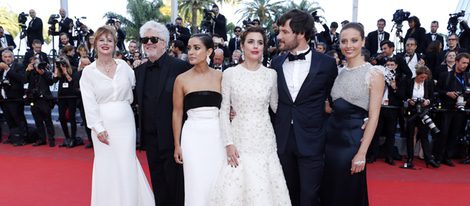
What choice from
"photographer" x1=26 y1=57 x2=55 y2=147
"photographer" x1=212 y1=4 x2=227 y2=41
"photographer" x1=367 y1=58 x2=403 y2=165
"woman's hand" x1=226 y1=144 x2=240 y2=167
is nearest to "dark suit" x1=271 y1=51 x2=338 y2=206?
"woman's hand" x1=226 y1=144 x2=240 y2=167

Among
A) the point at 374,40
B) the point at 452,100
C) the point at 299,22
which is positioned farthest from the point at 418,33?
the point at 299,22

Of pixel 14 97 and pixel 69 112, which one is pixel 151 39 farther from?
pixel 14 97

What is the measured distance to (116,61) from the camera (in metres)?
3.46

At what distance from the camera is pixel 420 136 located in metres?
6.36

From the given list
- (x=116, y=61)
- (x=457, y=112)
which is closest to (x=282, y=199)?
(x=116, y=61)

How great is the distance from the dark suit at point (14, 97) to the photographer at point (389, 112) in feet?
20.7

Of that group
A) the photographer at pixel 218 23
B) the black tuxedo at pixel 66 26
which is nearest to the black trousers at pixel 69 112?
the black tuxedo at pixel 66 26

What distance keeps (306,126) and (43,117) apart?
257 inches

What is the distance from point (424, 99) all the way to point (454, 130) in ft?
3.00

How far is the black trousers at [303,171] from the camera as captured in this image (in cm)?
288

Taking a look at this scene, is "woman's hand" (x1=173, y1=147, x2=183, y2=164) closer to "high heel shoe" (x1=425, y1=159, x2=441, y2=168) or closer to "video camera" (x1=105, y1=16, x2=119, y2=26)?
"high heel shoe" (x1=425, y1=159, x2=441, y2=168)

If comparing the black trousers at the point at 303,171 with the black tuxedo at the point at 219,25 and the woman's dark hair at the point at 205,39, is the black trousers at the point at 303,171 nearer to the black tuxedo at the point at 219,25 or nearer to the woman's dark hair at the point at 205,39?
the woman's dark hair at the point at 205,39

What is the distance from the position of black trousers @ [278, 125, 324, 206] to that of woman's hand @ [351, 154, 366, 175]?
0.21 metres

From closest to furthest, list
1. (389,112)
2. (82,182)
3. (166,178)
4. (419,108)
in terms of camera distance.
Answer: (166,178), (82,182), (419,108), (389,112)
